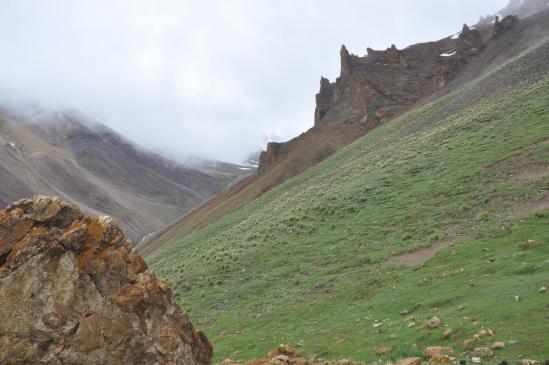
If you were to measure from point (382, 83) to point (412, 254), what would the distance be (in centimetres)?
9131

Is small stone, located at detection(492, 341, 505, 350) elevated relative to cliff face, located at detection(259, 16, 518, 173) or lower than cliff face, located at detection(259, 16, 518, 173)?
lower

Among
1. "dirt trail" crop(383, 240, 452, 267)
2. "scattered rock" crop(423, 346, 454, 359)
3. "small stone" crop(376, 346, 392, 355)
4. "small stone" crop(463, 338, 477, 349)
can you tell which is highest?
"dirt trail" crop(383, 240, 452, 267)

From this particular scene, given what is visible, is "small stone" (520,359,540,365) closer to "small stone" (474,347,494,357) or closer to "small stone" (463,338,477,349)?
"small stone" (474,347,494,357)

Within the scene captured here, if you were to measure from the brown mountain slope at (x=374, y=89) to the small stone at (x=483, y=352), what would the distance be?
2857 inches

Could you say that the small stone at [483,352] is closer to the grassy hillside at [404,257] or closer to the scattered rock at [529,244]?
the grassy hillside at [404,257]

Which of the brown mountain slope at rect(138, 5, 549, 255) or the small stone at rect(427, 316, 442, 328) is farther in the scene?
the brown mountain slope at rect(138, 5, 549, 255)

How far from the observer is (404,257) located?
24.5 meters

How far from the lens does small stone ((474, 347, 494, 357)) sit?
11.1m

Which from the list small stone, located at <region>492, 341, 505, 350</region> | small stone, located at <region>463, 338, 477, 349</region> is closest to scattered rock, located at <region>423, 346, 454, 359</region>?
small stone, located at <region>463, 338, 477, 349</region>

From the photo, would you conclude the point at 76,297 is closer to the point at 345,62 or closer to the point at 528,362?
the point at 528,362

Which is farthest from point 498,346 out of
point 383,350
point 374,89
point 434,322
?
point 374,89

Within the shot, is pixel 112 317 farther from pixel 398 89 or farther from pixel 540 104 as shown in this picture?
pixel 398 89

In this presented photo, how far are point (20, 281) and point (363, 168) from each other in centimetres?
4268

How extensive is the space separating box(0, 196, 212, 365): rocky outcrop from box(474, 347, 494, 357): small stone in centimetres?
663
